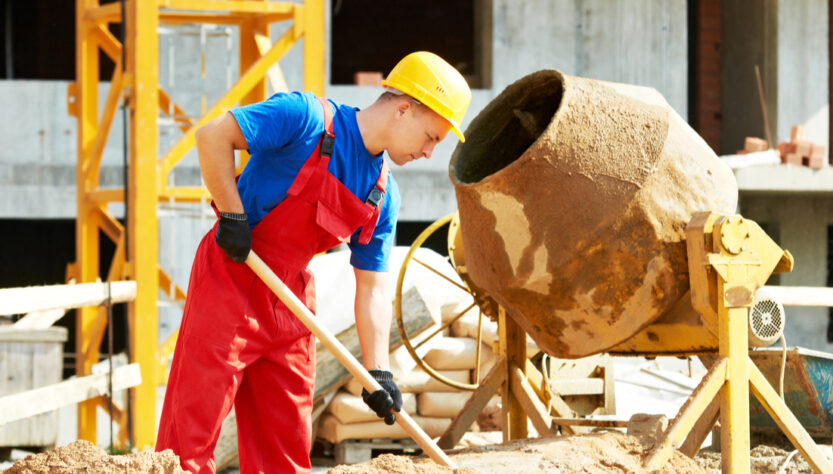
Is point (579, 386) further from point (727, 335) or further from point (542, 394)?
point (727, 335)

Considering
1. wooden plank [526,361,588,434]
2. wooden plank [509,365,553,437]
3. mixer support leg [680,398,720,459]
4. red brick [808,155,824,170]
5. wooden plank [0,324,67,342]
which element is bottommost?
Answer: wooden plank [0,324,67,342]

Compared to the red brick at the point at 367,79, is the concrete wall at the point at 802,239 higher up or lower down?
lower down

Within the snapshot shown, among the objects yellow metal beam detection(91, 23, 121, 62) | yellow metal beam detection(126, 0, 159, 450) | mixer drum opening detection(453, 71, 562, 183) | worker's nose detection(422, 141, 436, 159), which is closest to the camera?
worker's nose detection(422, 141, 436, 159)

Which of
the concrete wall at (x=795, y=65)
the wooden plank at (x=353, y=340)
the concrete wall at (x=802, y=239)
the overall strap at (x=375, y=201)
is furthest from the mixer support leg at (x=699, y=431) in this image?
the concrete wall at (x=795, y=65)

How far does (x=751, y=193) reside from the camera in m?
9.73

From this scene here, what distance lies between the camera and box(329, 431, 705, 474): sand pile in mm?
3174

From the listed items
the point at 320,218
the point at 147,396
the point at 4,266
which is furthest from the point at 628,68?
the point at 4,266

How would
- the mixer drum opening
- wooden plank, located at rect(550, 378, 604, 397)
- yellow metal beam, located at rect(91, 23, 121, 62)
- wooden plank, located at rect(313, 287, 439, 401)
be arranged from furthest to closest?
yellow metal beam, located at rect(91, 23, 121, 62) → wooden plank, located at rect(313, 287, 439, 401) → wooden plank, located at rect(550, 378, 604, 397) → the mixer drum opening

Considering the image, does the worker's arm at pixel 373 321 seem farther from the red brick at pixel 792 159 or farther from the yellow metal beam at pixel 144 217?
the red brick at pixel 792 159

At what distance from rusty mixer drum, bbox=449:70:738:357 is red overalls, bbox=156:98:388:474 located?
1.72ft

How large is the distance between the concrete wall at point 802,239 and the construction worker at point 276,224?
24.9ft

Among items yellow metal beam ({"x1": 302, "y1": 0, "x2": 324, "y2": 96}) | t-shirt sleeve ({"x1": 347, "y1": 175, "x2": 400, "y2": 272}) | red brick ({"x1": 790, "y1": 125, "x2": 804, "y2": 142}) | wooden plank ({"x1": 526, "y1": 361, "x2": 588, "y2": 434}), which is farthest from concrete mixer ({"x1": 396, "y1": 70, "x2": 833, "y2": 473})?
red brick ({"x1": 790, "y1": 125, "x2": 804, "y2": 142})

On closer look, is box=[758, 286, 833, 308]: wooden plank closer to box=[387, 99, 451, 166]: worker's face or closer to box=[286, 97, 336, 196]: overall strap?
box=[387, 99, 451, 166]: worker's face

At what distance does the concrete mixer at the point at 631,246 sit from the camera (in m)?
3.38
